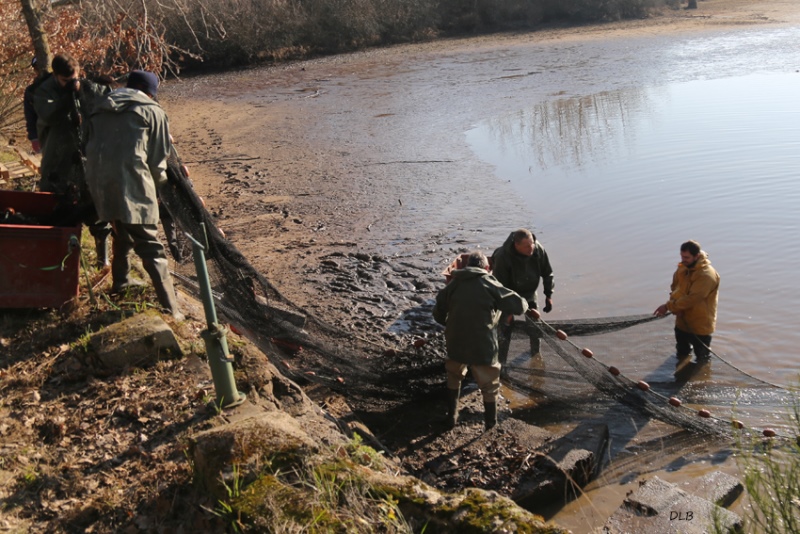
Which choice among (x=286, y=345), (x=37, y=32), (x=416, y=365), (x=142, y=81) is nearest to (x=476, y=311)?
(x=416, y=365)

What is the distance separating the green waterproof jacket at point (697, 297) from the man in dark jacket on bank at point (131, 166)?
480cm

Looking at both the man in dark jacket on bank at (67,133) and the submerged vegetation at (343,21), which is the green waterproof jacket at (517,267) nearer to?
the man in dark jacket on bank at (67,133)

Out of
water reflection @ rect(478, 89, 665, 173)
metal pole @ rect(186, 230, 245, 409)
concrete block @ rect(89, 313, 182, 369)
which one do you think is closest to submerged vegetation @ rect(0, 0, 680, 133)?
water reflection @ rect(478, 89, 665, 173)

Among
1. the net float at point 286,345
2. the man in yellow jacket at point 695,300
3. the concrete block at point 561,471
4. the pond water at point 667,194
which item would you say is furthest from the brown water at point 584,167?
the net float at point 286,345

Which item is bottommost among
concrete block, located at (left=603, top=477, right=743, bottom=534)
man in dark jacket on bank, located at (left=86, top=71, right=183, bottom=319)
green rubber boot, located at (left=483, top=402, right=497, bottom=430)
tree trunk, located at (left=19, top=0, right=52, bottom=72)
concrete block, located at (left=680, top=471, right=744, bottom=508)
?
concrete block, located at (left=680, top=471, right=744, bottom=508)

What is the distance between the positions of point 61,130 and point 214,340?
3023mm

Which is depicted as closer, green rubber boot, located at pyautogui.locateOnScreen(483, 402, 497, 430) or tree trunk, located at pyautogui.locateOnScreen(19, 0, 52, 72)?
green rubber boot, located at pyautogui.locateOnScreen(483, 402, 497, 430)

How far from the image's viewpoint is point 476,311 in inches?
243

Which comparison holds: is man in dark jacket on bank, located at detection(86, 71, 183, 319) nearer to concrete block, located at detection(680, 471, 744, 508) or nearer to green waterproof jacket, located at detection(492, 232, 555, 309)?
green waterproof jacket, located at detection(492, 232, 555, 309)

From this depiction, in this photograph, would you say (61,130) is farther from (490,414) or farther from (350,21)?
(350,21)

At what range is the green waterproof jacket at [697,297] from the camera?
7.41m

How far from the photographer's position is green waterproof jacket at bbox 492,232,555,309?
778 cm

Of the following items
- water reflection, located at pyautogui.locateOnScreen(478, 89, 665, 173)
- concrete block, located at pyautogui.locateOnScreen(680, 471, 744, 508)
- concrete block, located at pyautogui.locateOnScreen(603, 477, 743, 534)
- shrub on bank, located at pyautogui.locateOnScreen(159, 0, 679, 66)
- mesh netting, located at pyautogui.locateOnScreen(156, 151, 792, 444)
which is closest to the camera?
concrete block, located at pyautogui.locateOnScreen(603, 477, 743, 534)

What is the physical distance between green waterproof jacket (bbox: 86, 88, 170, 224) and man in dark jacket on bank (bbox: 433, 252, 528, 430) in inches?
95.0
